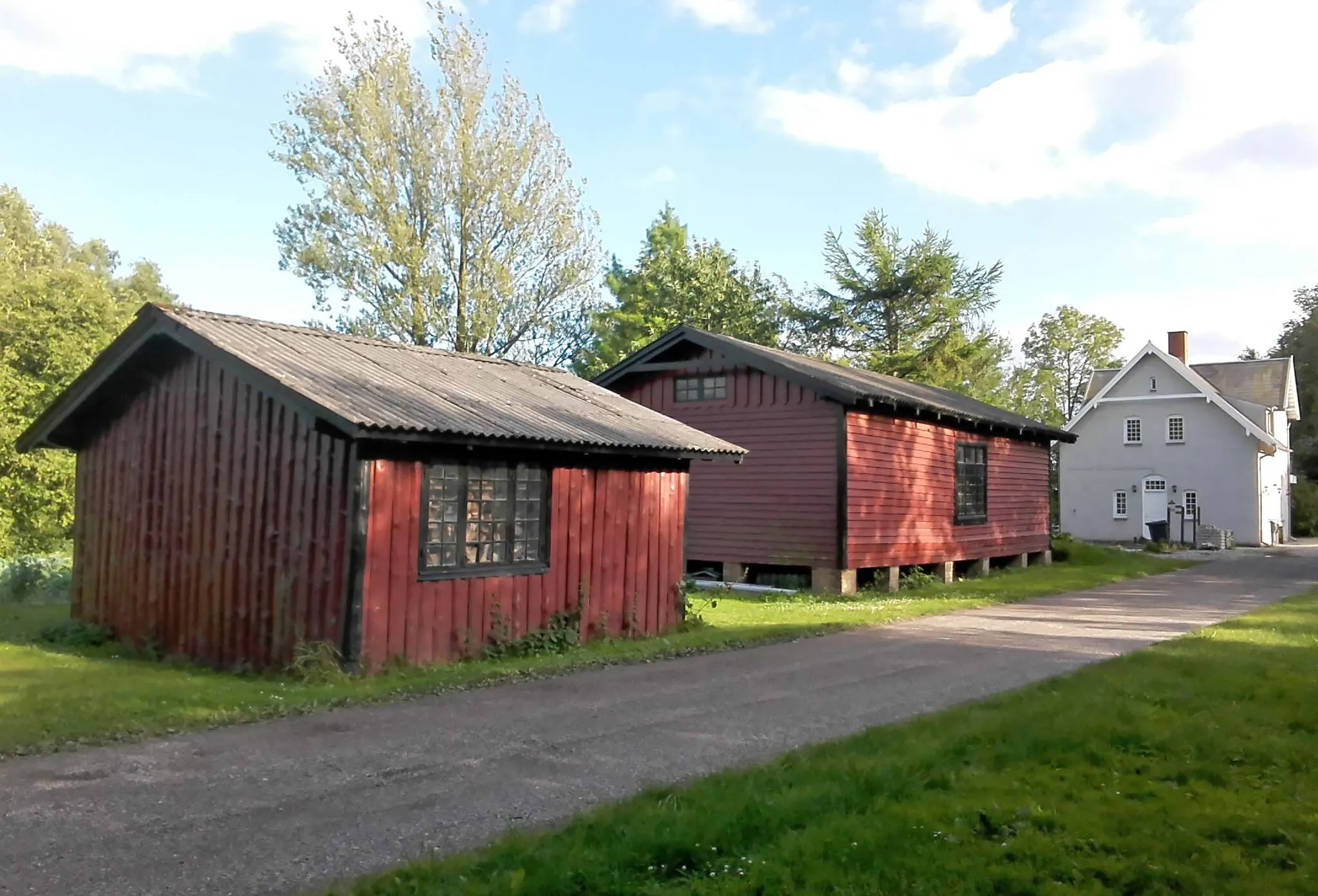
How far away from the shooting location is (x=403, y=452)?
10.8m

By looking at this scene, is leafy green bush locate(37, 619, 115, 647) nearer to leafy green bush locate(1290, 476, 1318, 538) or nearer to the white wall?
the white wall

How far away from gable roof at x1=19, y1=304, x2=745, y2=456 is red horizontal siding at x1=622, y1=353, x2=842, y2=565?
452cm

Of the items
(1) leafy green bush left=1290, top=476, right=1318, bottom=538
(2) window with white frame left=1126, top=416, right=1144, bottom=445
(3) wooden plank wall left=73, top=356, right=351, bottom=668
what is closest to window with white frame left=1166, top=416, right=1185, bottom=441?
(2) window with white frame left=1126, top=416, right=1144, bottom=445

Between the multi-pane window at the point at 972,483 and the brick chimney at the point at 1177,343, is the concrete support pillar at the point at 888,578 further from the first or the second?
the brick chimney at the point at 1177,343

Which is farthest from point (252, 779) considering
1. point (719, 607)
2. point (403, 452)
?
point (719, 607)

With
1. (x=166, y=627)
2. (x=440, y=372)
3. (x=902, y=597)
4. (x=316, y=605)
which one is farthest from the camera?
(x=902, y=597)

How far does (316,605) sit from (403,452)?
1.72m

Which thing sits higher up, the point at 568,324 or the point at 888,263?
the point at 888,263

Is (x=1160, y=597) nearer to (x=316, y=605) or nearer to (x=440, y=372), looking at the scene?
(x=440, y=372)

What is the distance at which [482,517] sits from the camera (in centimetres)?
1175

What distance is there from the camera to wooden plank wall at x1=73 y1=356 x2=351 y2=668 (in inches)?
422

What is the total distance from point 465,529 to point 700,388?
10.5 meters

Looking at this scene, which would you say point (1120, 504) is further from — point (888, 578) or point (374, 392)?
point (374, 392)

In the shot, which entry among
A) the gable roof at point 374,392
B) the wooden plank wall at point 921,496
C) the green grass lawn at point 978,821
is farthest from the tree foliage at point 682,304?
the green grass lawn at point 978,821
